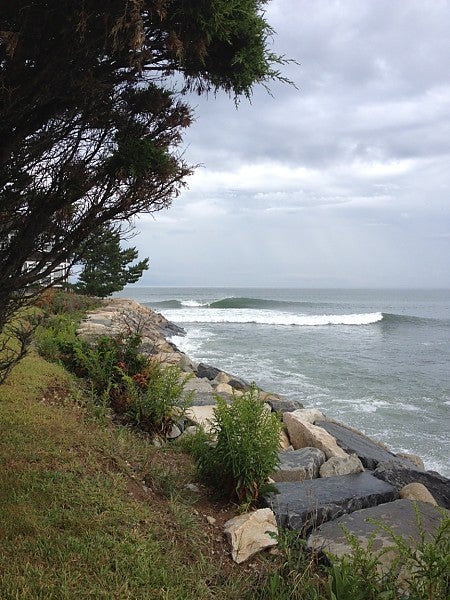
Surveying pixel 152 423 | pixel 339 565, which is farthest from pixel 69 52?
pixel 152 423

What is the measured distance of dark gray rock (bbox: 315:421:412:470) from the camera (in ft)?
18.9

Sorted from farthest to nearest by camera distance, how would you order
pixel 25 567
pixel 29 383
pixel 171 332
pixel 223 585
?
pixel 171 332 < pixel 29 383 < pixel 223 585 < pixel 25 567

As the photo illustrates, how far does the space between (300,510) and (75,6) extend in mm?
3584

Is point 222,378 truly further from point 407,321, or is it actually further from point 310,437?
point 407,321

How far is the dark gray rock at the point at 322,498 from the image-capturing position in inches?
140

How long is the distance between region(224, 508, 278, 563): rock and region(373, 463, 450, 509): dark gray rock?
2.01 m

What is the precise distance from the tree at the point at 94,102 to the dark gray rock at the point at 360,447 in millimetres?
4257

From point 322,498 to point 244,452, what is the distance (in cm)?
81

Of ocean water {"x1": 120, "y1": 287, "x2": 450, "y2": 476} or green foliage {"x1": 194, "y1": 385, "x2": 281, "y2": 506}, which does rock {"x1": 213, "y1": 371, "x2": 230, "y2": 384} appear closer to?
ocean water {"x1": 120, "y1": 287, "x2": 450, "y2": 476}

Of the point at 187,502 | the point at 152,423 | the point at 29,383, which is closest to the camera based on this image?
the point at 187,502

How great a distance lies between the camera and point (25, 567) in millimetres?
2451

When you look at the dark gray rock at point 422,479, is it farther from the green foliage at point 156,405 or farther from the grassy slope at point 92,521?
the grassy slope at point 92,521

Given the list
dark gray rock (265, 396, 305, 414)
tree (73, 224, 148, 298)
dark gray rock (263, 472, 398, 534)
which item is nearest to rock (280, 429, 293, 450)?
dark gray rock (263, 472, 398, 534)

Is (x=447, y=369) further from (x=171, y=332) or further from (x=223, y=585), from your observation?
(x=223, y=585)
